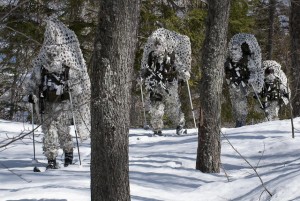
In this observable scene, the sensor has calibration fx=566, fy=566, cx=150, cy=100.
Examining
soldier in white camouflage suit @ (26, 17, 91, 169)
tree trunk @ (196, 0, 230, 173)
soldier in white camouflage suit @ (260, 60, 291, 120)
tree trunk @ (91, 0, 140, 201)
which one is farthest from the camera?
soldier in white camouflage suit @ (260, 60, 291, 120)

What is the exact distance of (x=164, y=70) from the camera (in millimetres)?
12023

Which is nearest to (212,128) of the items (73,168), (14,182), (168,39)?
(73,168)

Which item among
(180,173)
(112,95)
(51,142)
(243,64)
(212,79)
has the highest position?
(243,64)

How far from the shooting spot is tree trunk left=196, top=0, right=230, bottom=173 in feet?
25.9

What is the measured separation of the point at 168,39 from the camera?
12.1 meters

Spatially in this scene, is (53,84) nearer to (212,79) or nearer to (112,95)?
(212,79)

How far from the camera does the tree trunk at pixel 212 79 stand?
25.9 feet

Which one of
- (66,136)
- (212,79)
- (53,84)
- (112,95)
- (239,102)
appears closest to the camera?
(112,95)

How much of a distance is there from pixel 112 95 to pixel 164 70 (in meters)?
7.04

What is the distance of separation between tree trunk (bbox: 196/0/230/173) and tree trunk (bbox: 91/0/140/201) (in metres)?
2.96

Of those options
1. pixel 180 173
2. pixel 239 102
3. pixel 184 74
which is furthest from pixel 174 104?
pixel 180 173

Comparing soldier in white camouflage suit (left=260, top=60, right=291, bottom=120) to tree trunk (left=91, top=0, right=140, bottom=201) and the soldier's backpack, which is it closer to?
the soldier's backpack

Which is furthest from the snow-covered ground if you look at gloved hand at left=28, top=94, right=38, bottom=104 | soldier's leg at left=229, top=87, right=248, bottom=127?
soldier's leg at left=229, top=87, right=248, bottom=127

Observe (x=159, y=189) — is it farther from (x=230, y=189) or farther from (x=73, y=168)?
(x=73, y=168)
